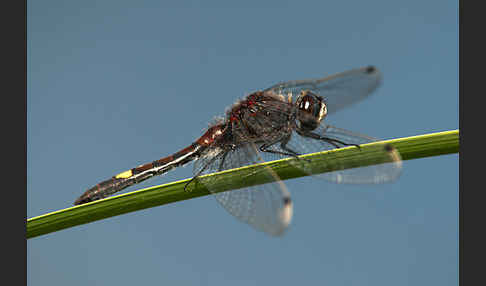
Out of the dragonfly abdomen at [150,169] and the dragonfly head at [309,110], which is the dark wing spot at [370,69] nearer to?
the dragonfly head at [309,110]

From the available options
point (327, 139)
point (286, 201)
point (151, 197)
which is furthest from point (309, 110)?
point (151, 197)

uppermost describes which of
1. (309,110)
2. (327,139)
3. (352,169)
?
(309,110)

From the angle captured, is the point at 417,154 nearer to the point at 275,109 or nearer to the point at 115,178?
the point at 275,109

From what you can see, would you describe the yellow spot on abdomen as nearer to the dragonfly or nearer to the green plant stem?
the dragonfly

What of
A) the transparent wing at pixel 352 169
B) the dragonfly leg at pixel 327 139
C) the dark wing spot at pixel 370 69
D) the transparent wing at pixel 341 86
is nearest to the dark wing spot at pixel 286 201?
the transparent wing at pixel 352 169

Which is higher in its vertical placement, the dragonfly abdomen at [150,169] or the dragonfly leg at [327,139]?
the dragonfly leg at [327,139]

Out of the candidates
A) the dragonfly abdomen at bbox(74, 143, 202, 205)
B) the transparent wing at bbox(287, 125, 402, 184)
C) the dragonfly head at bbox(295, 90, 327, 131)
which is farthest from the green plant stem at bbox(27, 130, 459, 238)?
the dragonfly abdomen at bbox(74, 143, 202, 205)

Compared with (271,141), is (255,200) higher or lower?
lower

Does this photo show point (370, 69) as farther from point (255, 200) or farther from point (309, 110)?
point (255, 200)
